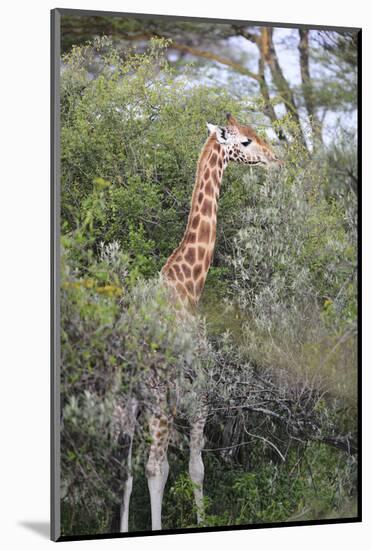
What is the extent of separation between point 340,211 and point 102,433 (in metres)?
2.37

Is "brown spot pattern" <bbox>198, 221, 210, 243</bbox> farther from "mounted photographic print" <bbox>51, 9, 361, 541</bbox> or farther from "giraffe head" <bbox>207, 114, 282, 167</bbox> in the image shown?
"giraffe head" <bbox>207, 114, 282, 167</bbox>

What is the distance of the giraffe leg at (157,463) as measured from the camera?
8133 millimetres

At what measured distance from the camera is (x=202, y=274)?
841 cm

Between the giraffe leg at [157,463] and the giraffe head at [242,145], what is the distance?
1.86 metres

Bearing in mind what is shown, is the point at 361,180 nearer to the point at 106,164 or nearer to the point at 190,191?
the point at 190,191

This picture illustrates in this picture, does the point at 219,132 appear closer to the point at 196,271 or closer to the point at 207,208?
the point at 207,208

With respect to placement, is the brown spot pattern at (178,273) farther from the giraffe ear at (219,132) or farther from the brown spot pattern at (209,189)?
the giraffe ear at (219,132)

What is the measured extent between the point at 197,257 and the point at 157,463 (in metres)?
1.40

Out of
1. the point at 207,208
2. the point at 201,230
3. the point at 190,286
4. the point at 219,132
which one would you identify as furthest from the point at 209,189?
the point at 190,286

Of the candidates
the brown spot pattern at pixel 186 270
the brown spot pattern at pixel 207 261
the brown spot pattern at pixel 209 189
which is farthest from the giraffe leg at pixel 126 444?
the brown spot pattern at pixel 209 189

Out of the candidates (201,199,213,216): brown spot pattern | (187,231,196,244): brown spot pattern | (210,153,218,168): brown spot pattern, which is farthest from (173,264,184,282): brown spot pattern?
(210,153,218,168): brown spot pattern

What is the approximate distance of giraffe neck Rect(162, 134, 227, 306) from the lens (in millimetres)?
8336

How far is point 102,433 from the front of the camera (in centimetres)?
791

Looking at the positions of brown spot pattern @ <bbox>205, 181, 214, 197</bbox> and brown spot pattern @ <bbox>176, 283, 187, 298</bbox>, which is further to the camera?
brown spot pattern @ <bbox>205, 181, 214, 197</bbox>
